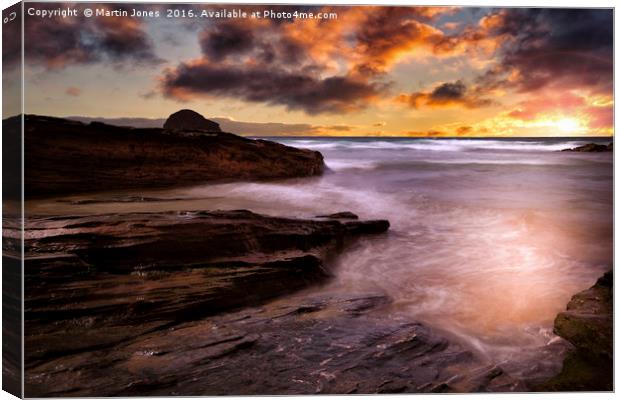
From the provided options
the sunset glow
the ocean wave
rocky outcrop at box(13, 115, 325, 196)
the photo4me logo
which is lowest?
rocky outcrop at box(13, 115, 325, 196)

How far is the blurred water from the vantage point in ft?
14.5

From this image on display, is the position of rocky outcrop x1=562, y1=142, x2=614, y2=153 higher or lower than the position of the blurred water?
higher

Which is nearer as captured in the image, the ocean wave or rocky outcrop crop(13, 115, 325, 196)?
rocky outcrop crop(13, 115, 325, 196)

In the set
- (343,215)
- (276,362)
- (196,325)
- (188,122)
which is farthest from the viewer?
(343,215)

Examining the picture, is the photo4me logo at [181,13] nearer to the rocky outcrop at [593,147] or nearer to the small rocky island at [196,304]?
the small rocky island at [196,304]

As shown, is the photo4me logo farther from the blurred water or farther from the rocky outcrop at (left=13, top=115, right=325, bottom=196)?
the blurred water

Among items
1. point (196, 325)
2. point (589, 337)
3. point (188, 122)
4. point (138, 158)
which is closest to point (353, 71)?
point (188, 122)

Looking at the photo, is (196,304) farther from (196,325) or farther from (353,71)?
(353,71)

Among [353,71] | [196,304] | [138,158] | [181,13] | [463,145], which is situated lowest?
[196,304]

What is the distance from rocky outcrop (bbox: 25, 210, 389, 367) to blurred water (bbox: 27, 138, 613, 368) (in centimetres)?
17

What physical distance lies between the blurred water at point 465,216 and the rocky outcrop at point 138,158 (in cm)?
12

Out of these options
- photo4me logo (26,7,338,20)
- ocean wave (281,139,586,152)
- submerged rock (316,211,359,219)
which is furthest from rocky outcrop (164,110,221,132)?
submerged rock (316,211,359,219)

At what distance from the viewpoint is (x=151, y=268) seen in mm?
4199

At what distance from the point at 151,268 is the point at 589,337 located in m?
3.21
